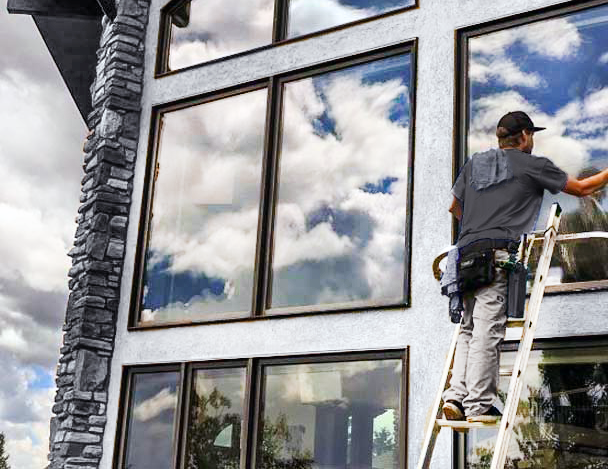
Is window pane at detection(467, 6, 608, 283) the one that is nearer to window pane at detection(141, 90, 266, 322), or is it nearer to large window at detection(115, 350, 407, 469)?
large window at detection(115, 350, 407, 469)

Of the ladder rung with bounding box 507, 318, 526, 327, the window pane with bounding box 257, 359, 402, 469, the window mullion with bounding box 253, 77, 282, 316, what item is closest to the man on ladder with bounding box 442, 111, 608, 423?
the ladder rung with bounding box 507, 318, 526, 327

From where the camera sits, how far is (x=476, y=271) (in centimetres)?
528

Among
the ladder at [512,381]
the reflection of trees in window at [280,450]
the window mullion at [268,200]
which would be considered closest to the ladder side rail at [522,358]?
the ladder at [512,381]

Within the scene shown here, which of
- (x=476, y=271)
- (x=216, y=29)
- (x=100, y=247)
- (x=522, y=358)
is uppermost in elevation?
(x=216, y=29)

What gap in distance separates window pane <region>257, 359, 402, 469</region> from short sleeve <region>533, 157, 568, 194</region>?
2.47 m

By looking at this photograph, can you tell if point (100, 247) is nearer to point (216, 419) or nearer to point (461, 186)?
point (216, 419)

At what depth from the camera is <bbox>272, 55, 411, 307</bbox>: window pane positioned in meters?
7.95

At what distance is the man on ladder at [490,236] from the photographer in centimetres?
516

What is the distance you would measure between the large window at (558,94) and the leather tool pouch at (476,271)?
1672mm

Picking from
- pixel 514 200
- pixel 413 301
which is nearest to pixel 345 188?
pixel 413 301

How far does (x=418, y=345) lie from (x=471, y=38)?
260 centimetres

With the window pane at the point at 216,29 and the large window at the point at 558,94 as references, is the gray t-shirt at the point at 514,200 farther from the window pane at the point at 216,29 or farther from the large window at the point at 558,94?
the window pane at the point at 216,29

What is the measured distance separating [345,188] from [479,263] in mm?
3124

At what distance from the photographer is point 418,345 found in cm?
733
